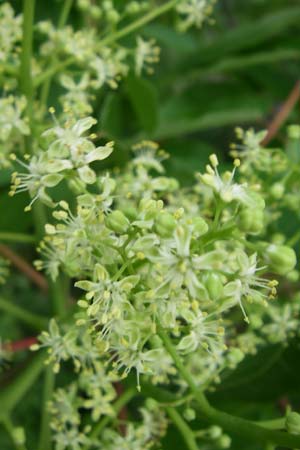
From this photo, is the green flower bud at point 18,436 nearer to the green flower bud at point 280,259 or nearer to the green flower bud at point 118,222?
the green flower bud at point 118,222

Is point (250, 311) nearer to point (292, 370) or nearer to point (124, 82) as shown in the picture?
point (292, 370)

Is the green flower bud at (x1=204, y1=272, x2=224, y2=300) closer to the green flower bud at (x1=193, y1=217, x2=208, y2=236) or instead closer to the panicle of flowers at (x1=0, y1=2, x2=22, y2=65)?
the green flower bud at (x1=193, y1=217, x2=208, y2=236)

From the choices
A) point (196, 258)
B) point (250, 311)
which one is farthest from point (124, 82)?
point (196, 258)

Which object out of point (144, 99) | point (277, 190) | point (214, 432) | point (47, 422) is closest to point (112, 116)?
point (144, 99)

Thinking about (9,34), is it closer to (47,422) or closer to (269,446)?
(47,422)

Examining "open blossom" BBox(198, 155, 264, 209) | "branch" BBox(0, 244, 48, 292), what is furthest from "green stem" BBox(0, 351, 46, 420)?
"open blossom" BBox(198, 155, 264, 209)

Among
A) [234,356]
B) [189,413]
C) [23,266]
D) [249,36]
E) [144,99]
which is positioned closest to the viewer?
[189,413]

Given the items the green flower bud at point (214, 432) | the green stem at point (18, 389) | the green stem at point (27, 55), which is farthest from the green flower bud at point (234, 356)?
the green stem at point (27, 55)

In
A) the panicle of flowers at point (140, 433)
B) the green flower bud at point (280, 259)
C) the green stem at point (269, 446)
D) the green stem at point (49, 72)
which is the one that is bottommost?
the green stem at point (269, 446)
